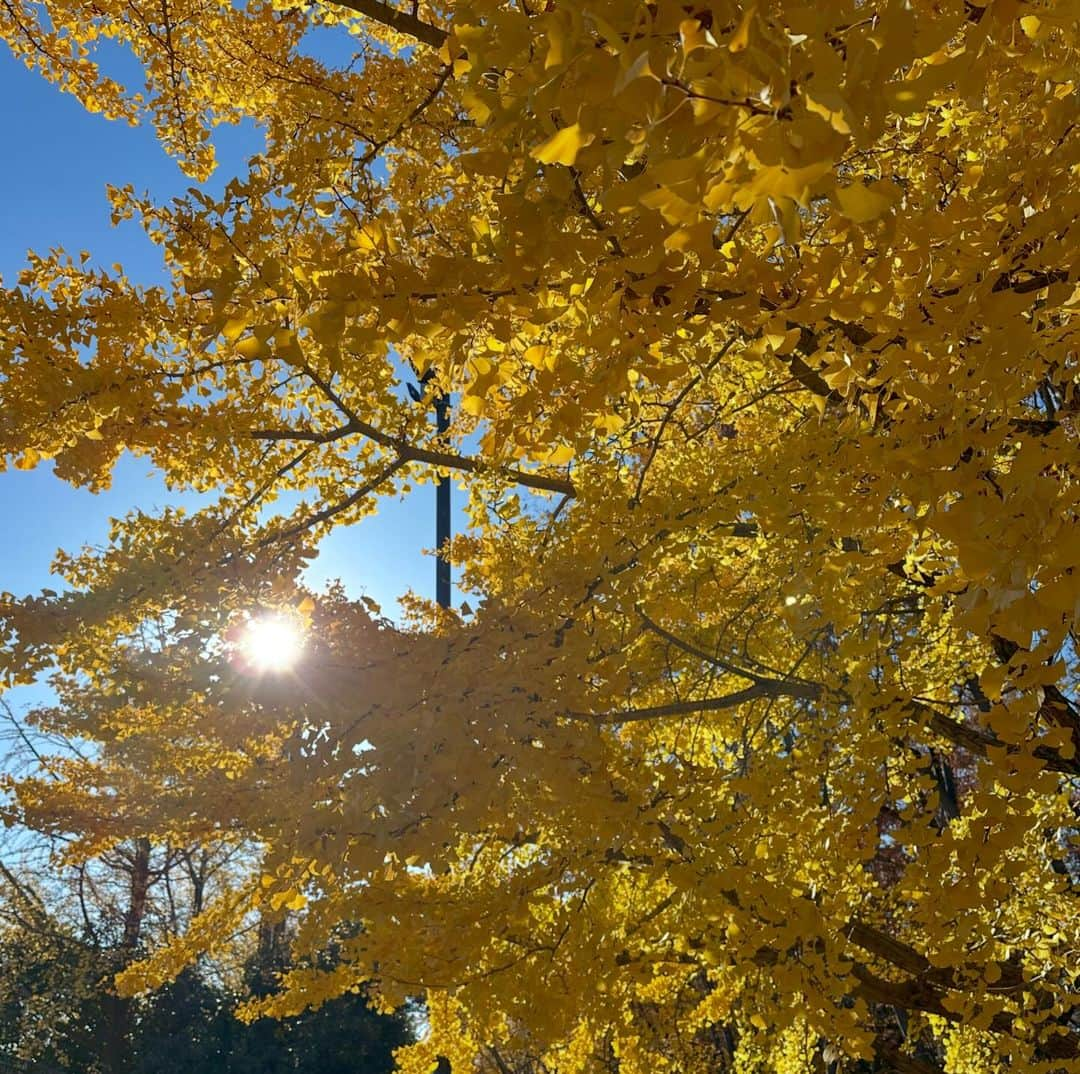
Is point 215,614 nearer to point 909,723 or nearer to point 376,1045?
point 909,723

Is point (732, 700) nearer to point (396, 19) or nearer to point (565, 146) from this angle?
point (396, 19)

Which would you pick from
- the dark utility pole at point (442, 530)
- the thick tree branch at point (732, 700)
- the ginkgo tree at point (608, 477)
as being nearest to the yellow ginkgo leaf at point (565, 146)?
the ginkgo tree at point (608, 477)

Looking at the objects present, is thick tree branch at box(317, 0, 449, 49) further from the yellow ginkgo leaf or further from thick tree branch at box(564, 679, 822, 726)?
thick tree branch at box(564, 679, 822, 726)

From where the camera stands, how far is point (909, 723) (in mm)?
2982

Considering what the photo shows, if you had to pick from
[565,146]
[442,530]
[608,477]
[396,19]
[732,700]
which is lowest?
[565,146]

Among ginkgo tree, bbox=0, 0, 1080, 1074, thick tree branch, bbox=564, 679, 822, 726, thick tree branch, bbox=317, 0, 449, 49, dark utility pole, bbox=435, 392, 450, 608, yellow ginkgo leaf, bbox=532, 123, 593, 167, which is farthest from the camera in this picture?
dark utility pole, bbox=435, 392, 450, 608

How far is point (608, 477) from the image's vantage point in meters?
3.75

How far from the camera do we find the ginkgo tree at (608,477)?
1.15m

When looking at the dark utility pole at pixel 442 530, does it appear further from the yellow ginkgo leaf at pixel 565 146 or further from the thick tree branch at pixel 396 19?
the yellow ginkgo leaf at pixel 565 146

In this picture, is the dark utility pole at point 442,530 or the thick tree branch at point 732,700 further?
the dark utility pole at point 442,530

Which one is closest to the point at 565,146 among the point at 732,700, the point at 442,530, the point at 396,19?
the point at 396,19

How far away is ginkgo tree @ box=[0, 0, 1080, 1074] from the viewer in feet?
3.78

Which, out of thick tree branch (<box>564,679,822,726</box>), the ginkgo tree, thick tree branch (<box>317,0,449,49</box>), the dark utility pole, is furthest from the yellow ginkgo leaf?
the dark utility pole

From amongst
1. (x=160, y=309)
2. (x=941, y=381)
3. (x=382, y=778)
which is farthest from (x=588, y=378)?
(x=160, y=309)
